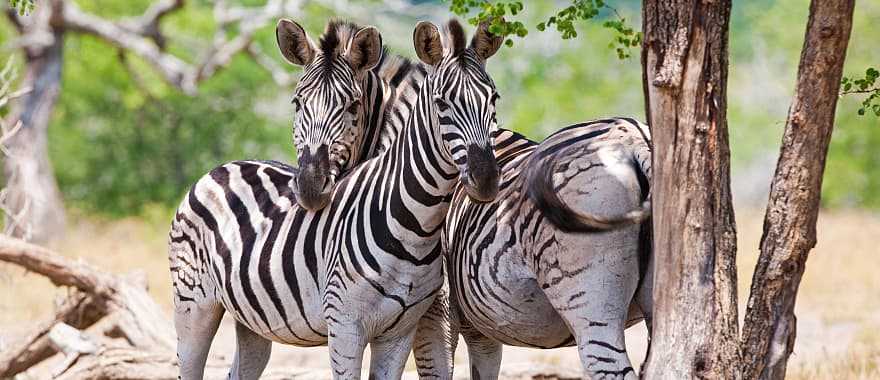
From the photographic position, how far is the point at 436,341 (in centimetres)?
545

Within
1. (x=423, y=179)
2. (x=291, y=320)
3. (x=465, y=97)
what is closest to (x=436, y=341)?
(x=291, y=320)

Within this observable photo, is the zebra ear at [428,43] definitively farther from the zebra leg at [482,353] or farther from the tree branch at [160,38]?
the tree branch at [160,38]

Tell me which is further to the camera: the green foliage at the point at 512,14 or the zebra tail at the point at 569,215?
the green foliage at the point at 512,14

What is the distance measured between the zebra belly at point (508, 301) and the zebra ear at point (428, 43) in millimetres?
898

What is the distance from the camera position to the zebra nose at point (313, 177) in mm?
4996

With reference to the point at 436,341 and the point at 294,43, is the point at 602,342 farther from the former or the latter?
the point at 294,43

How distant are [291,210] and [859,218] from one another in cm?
1640

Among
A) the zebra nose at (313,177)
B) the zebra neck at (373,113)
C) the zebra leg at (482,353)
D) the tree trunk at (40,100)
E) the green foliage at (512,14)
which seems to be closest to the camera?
the green foliage at (512,14)

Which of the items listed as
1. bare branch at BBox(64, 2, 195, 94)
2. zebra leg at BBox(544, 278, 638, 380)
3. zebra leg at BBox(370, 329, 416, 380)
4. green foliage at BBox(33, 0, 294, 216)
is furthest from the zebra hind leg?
green foliage at BBox(33, 0, 294, 216)

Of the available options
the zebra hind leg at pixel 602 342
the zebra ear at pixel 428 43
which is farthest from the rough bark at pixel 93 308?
the zebra hind leg at pixel 602 342

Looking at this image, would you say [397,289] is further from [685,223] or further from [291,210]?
[685,223]

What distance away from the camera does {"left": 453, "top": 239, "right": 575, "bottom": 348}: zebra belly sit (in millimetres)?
4891

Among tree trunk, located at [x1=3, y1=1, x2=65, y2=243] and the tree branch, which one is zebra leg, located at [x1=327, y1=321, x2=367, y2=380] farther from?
tree trunk, located at [x1=3, y1=1, x2=65, y2=243]

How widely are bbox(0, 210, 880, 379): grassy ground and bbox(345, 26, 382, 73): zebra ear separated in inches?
114
